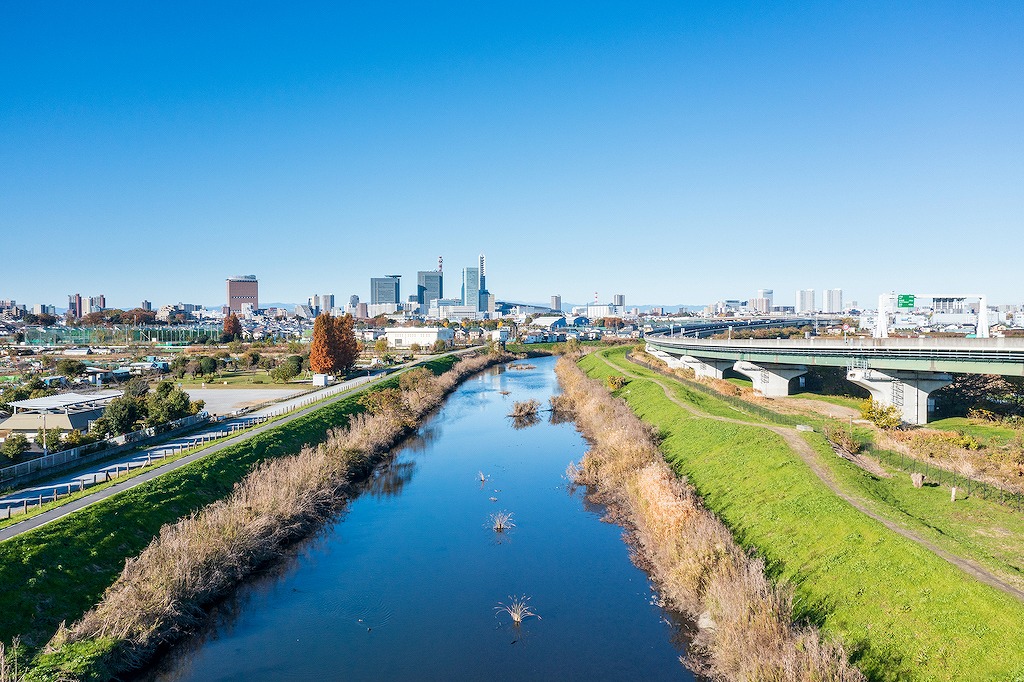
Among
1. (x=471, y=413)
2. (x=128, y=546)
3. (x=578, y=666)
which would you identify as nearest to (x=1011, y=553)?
(x=578, y=666)

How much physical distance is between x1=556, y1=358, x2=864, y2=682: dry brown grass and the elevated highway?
54.1 feet

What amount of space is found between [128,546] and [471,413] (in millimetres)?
36844

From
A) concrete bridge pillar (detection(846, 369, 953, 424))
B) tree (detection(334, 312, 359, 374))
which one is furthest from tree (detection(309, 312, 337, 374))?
concrete bridge pillar (detection(846, 369, 953, 424))

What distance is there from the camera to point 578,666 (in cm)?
1606

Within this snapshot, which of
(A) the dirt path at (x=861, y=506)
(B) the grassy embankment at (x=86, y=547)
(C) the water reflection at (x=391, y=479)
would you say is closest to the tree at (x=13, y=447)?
(B) the grassy embankment at (x=86, y=547)

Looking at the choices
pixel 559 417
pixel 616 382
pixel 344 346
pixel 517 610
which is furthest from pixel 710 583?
pixel 344 346

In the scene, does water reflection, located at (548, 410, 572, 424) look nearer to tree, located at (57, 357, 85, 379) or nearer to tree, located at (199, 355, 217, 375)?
tree, located at (199, 355, 217, 375)

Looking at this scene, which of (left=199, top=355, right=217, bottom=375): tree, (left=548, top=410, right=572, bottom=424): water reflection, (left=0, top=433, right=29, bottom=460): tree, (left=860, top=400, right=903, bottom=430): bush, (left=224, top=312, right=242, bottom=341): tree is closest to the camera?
(left=0, top=433, right=29, bottom=460): tree

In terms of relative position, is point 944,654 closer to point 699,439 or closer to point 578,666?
point 578,666

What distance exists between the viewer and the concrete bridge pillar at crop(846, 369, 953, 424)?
36.8 metres

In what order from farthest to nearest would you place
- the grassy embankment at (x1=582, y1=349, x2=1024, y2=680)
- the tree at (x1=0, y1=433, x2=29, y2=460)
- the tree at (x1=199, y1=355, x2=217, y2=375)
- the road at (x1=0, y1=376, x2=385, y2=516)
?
1. the tree at (x1=199, y1=355, x2=217, y2=375)
2. the tree at (x1=0, y1=433, x2=29, y2=460)
3. the road at (x1=0, y1=376, x2=385, y2=516)
4. the grassy embankment at (x1=582, y1=349, x2=1024, y2=680)

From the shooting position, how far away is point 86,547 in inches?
747

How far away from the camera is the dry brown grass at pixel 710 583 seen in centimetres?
1329

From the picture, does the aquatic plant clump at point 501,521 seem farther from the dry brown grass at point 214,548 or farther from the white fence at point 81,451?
the white fence at point 81,451
